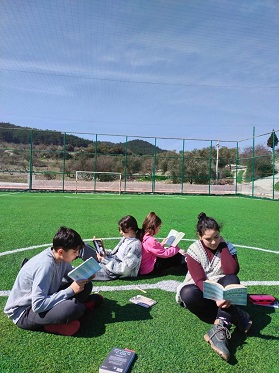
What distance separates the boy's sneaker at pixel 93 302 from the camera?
3.17 metres

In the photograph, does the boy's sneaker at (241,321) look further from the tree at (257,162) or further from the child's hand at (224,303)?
the tree at (257,162)

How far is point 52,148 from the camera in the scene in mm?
24359

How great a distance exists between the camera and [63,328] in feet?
9.08

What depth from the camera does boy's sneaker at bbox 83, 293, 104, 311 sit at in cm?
317

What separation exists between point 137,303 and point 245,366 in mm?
1297

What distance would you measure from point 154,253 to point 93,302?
1246mm

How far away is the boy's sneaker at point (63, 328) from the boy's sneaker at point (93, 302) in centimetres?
34

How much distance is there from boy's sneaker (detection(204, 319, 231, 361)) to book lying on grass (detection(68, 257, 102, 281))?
105 centimetres

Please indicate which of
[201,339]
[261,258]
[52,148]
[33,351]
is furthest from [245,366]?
[52,148]

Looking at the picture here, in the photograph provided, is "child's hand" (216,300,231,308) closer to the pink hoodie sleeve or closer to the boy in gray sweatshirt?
the boy in gray sweatshirt

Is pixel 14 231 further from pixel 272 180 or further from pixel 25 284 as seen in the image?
pixel 272 180

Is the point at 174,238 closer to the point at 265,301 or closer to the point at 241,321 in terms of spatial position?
the point at 265,301

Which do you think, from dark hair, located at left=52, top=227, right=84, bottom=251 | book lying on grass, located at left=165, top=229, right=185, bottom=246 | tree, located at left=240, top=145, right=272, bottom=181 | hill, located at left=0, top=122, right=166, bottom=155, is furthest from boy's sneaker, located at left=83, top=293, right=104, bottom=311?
hill, located at left=0, top=122, right=166, bottom=155

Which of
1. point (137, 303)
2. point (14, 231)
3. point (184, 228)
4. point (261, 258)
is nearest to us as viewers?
point (137, 303)
